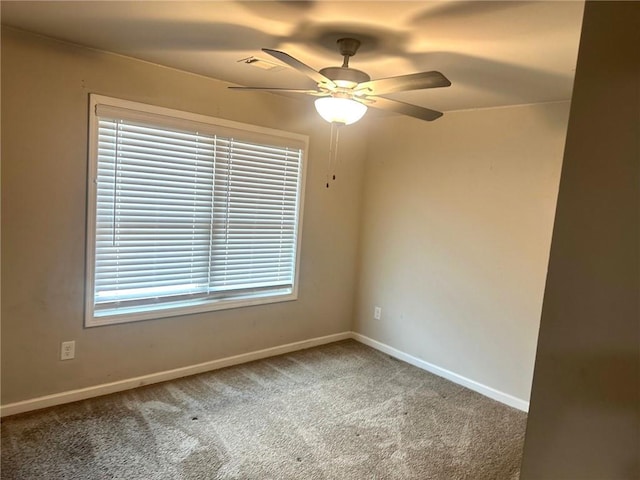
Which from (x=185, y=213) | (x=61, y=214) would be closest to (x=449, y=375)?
(x=185, y=213)

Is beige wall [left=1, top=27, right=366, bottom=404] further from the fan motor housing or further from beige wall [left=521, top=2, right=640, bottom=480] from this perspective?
beige wall [left=521, top=2, right=640, bottom=480]

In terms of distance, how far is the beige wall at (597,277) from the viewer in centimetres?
92

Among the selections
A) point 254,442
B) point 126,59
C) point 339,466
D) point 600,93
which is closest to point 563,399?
point 600,93

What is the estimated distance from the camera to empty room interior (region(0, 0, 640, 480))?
3.31ft

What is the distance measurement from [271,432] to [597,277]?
7.19ft

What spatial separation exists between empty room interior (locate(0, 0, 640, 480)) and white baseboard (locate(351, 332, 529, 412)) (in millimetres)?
24

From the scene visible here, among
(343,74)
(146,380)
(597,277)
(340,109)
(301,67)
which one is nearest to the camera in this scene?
(597,277)

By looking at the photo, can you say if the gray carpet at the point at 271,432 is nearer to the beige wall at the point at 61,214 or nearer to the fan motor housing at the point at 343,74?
the beige wall at the point at 61,214

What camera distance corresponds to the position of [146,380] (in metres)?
3.10

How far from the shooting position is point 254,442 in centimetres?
250

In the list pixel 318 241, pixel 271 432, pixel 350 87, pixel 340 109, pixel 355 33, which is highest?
pixel 355 33

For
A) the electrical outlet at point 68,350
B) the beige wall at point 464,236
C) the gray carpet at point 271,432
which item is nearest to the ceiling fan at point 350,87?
the beige wall at point 464,236

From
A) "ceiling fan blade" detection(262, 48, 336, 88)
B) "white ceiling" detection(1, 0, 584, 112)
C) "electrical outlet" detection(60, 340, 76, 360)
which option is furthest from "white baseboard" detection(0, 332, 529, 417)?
"ceiling fan blade" detection(262, 48, 336, 88)

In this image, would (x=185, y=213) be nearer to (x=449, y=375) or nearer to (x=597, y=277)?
(x=449, y=375)
